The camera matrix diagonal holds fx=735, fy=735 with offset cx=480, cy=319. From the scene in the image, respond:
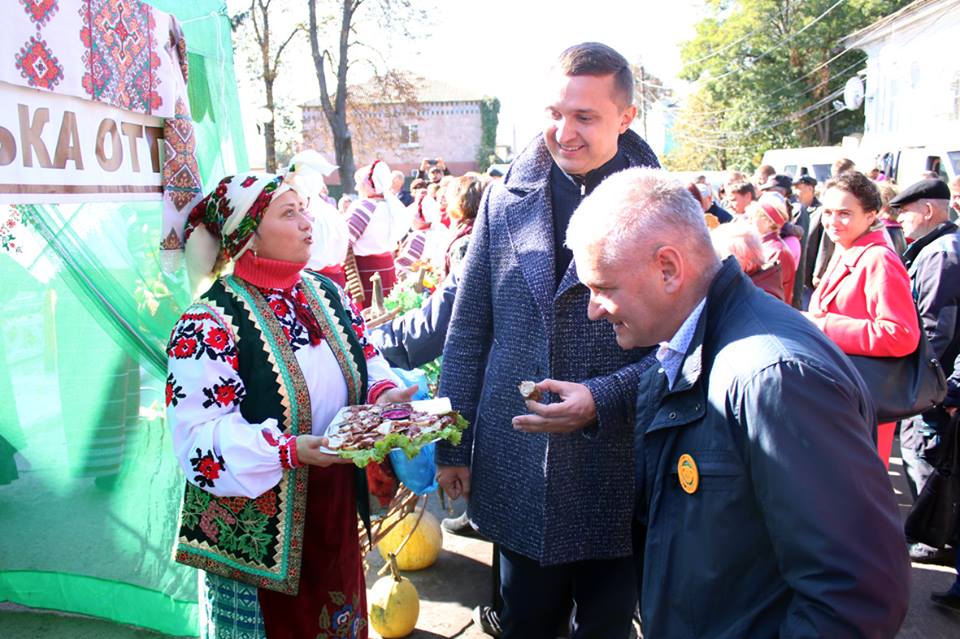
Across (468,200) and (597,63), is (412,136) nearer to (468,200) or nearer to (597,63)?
(468,200)

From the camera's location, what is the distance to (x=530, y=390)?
1.94 metres

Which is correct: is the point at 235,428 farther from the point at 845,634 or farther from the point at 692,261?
the point at 845,634

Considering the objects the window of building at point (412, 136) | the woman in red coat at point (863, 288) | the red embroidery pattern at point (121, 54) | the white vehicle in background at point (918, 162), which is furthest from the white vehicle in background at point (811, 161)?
the window of building at point (412, 136)

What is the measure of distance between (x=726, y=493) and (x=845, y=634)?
276 mm

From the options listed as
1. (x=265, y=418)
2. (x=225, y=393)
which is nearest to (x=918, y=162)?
(x=265, y=418)

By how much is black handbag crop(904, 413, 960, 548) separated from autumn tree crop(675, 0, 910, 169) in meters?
34.1

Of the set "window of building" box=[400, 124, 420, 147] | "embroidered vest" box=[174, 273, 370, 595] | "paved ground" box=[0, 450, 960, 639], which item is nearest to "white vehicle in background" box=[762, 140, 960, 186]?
"paved ground" box=[0, 450, 960, 639]

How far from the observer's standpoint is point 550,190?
2.27 metres

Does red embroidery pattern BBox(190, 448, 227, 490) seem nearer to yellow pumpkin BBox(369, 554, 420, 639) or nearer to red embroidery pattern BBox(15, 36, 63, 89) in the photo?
red embroidery pattern BBox(15, 36, 63, 89)

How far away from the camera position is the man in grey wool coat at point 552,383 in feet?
6.88

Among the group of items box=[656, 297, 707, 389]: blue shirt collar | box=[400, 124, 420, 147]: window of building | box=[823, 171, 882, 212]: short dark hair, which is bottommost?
box=[656, 297, 707, 389]: blue shirt collar

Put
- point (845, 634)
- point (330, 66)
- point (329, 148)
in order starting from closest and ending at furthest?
point (845, 634) → point (330, 66) → point (329, 148)

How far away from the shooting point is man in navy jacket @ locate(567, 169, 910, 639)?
3.82 ft

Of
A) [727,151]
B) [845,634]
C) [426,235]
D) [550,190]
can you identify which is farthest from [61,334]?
[727,151]
